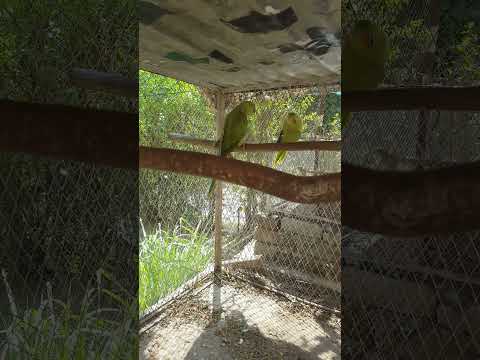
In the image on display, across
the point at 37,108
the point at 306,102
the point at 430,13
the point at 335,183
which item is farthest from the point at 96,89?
the point at 306,102

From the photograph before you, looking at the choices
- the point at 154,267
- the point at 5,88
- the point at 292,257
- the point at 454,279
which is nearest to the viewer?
the point at 454,279

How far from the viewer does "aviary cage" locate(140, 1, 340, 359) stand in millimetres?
1273

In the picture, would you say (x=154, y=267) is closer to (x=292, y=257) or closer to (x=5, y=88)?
(x=292, y=257)

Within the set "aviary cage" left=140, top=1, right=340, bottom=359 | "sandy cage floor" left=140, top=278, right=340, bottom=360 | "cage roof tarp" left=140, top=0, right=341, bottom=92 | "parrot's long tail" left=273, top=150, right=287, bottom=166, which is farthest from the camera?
"parrot's long tail" left=273, top=150, right=287, bottom=166

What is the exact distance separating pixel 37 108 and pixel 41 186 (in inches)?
3.1

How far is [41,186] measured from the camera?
1.35ft

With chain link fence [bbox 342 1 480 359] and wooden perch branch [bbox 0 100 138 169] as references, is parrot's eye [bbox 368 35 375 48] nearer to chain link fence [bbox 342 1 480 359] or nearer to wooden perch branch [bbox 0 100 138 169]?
chain link fence [bbox 342 1 480 359]

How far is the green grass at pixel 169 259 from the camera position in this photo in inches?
69.8

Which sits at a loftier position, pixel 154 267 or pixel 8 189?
pixel 8 189

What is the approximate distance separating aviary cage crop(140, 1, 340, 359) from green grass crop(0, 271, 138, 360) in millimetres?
818

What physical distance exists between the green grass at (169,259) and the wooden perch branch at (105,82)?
1410mm

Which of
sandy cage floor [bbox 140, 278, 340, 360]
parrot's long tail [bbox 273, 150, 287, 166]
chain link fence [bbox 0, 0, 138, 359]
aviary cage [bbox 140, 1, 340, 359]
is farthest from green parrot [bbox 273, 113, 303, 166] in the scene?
chain link fence [bbox 0, 0, 138, 359]

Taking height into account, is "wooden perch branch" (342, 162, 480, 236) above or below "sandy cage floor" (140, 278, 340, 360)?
above

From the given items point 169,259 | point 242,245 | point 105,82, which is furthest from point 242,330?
point 105,82
